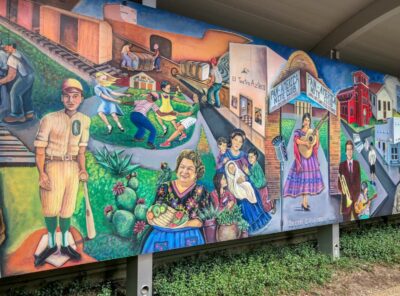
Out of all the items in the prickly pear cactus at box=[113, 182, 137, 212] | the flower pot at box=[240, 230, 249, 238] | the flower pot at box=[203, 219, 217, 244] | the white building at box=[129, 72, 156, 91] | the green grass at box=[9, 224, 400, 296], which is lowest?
the green grass at box=[9, 224, 400, 296]

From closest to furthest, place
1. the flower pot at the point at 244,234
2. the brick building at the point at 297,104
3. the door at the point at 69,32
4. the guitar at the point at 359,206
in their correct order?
the door at the point at 69,32
the flower pot at the point at 244,234
the brick building at the point at 297,104
the guitar at the point at 359,206

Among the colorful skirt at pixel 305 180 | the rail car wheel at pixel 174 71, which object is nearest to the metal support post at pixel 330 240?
the colorful skirt at pixel 305 180

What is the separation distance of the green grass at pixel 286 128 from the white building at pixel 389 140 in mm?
2418

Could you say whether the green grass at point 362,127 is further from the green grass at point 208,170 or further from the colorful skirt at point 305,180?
the green grass at point 208,170

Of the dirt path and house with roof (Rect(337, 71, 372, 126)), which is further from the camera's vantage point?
house with roof (Rect(337, 71, 372, 126))

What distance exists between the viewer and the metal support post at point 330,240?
6359 mm

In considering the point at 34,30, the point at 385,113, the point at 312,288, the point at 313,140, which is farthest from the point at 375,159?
the point at 34,30

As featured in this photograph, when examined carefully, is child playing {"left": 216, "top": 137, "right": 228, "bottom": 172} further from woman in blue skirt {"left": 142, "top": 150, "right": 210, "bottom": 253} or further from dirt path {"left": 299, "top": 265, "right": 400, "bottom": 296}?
dirt path {"left": 299, "top": 265, "right": 400, "bottom": 296}

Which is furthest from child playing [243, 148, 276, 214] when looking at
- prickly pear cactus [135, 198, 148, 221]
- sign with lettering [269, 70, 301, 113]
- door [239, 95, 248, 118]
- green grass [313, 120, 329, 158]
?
prickly pear cactus [135, 198, 148, 221]

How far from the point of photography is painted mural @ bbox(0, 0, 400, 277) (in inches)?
132

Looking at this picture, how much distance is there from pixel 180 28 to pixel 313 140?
2.92 m

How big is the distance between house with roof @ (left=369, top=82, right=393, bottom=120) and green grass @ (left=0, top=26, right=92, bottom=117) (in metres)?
5.72

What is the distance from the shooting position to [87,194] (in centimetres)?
370

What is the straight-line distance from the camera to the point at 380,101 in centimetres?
706
